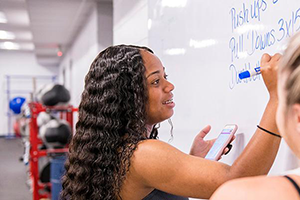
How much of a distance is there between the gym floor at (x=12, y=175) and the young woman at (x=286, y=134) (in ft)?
14.4

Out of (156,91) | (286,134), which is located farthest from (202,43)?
(286,134)

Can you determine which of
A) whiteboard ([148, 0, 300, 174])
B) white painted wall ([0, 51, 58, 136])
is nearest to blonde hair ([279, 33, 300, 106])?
whiteboard ([148, 0, 300, 174])

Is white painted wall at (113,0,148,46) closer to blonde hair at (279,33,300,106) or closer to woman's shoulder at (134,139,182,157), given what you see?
woman's shoulder at (134,139,182,157)

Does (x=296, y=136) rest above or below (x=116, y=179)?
above

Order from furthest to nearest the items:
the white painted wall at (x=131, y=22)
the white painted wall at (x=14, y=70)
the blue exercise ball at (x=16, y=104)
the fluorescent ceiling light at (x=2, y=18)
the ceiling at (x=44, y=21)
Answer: the white painted wall at (x=14, y=70)
the blue exercise ball at (x=16, y=104)
the fluorescent ceiling light at (x=2, y=18)
the ceiling at (x=44, y=21)
the white painted wall at (x=131, y=22)

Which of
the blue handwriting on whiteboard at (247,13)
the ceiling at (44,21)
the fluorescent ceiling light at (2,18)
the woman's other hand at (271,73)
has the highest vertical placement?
the fluorescent ceiling light at (2,18)

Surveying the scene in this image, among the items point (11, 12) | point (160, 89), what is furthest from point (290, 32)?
point (11, 12)

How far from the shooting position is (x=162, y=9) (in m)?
Result: 1.86

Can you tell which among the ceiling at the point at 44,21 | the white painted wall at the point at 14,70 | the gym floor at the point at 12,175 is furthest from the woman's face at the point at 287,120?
the white painted wall at the point at 14,70

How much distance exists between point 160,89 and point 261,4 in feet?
1.25

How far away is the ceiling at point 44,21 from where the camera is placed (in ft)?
14.5

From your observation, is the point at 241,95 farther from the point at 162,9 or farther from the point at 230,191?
the point at 162,9

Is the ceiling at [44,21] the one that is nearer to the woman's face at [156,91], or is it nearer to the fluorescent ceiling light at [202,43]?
the fluorescent ceiling light at [202,43]

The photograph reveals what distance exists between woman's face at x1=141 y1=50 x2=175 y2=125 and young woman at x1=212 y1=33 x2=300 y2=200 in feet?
1.94
